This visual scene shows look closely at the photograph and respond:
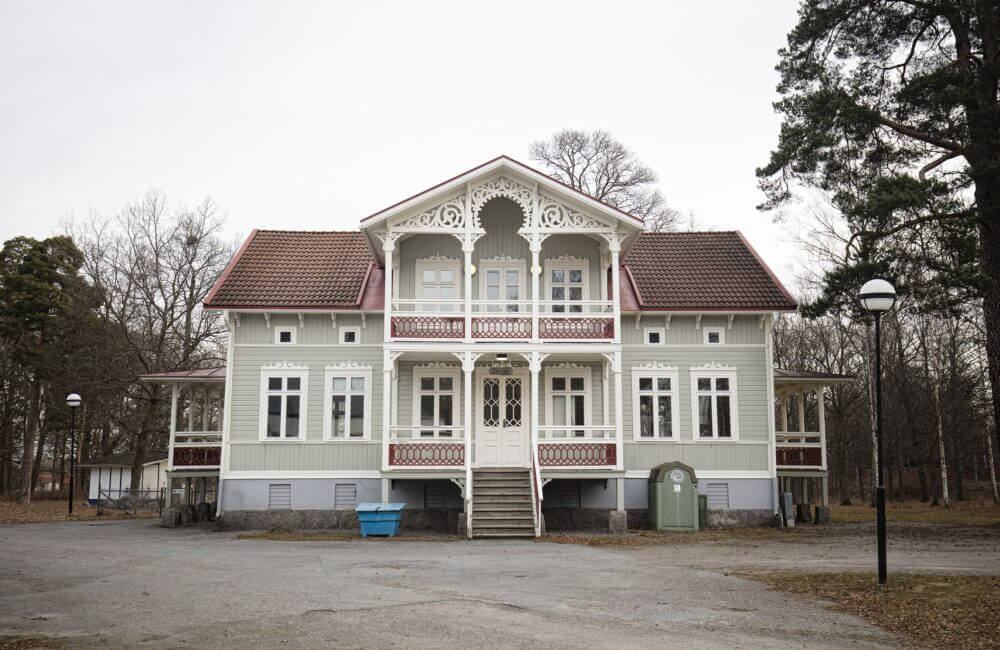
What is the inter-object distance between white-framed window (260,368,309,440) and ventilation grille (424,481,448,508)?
3599 mm

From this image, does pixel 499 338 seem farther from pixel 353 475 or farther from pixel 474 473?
pixel 353 475

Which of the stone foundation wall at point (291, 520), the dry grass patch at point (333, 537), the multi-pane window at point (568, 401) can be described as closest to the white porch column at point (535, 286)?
the multi-pane window at point (568, 401)

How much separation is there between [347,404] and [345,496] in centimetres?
243

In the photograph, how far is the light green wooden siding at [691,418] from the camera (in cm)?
2364

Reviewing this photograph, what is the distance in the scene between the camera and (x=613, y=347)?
2239cm

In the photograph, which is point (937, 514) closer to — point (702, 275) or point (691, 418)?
point (691, 418)

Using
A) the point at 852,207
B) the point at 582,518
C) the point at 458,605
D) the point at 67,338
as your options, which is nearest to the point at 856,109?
the point at 852,207

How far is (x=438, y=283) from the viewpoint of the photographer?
80.2ft

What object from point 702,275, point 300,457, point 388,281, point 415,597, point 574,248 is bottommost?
point 415,597

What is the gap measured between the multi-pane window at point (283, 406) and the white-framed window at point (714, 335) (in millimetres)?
11005

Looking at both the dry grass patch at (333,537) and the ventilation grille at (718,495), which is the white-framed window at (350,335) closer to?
the dry grass patch at (333,537)

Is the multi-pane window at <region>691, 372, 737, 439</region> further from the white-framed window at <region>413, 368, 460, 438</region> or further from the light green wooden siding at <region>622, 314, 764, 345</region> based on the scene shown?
the white-framed window at <region>413, 368, 460, 438</region>

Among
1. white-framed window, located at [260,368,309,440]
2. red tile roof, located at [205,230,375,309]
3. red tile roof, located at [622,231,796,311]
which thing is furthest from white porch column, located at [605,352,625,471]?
white-framed window, located at [260,368,309,440]

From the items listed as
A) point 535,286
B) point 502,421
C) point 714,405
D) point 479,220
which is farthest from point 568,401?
point 479,220
